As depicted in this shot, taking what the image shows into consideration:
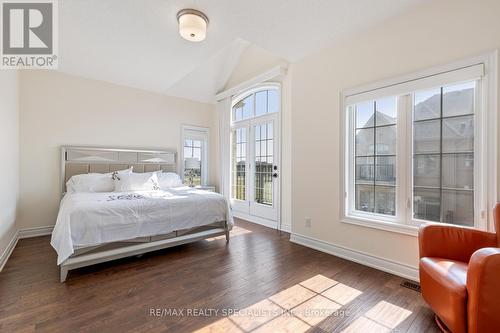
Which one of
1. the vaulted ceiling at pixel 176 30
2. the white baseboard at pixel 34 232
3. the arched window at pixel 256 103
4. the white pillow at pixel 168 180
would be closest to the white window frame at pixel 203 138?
the arched window at pixel 256 103

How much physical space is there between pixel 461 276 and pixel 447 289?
135mm

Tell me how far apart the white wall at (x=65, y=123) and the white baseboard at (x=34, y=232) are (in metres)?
0.07

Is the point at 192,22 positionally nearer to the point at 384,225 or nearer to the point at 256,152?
the point at 256,152

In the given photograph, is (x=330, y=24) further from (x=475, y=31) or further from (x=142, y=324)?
(x=142, y=324)

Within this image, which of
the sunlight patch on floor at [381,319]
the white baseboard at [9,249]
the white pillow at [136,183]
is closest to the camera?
the sunlight patch on floor at [381,319]

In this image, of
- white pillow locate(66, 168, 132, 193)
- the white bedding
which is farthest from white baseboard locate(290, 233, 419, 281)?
white pillow locate(66, 168, 132, 193)

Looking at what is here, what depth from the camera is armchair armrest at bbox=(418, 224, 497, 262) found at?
5.77 feet

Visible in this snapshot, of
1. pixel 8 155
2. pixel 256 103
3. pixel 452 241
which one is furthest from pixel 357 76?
pixel 8 155

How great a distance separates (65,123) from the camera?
400cm

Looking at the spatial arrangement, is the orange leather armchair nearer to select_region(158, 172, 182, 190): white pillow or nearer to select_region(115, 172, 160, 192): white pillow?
select_region(115, 172, 160, 192): white pillow

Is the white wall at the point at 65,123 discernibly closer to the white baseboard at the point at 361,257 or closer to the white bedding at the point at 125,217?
→ the white bedding at the point at 125,217

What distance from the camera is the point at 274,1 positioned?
236cm

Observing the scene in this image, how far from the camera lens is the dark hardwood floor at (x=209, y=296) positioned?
1.69 meters

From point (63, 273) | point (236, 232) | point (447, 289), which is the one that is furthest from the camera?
point (236, 232)
